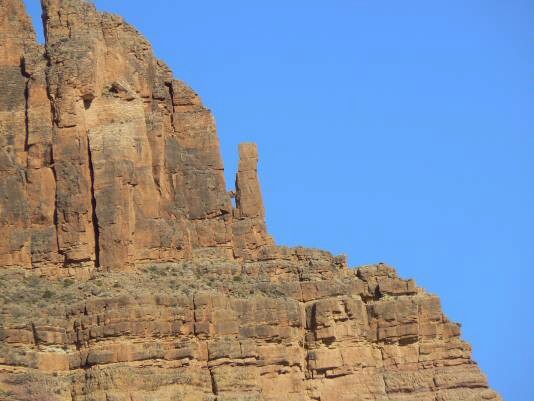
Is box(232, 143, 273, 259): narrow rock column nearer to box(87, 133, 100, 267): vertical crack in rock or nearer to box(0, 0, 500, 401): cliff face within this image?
box(0, 0, 500, 401): cliff face

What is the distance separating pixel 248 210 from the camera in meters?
150

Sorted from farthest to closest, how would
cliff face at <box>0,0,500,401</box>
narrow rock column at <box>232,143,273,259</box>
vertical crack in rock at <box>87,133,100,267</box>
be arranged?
narrow rock column at <box>232,143,273,259</box> → vertical crack in rock at <box>87,133,100,267</box> → cliff face at <box>0,0,500,401</box>

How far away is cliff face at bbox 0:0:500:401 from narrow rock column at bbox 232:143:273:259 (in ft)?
0.24

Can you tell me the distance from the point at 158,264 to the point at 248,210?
7198 millimetres

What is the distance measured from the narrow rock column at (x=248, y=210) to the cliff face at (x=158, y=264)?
0.24 ft

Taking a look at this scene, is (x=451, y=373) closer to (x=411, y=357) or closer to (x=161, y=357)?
(x=411, y=357)

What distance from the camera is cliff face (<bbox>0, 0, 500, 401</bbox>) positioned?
456ft

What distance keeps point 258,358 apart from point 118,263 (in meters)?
8.45

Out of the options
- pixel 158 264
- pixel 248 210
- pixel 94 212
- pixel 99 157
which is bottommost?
pixel 158 264

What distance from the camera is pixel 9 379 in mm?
134750

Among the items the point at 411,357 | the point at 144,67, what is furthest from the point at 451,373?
the point at 144,67

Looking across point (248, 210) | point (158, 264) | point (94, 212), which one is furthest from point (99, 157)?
point (248, 210)

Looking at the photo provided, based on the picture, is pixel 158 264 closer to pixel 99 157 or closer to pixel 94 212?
pixel 94 212

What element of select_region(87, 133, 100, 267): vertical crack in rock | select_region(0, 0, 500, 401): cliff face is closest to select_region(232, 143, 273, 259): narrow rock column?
select_region(0, 0, 500, 401): cliff face
